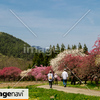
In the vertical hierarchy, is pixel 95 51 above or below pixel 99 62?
above

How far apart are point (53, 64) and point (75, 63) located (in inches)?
543

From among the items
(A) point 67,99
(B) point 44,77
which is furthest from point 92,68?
(B) point 44,77

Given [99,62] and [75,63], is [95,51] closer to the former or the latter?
[99,62]

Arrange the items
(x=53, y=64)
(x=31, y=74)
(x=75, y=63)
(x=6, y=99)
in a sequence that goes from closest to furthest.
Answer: (x=6, y=99)
(x=75, y=63)
(x=53, y=64)
(x=31, y=74)

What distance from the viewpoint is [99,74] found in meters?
24.0

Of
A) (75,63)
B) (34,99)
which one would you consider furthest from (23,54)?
(34,99)

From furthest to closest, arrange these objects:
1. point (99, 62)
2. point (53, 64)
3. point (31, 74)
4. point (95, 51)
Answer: point (31, 74) < point (53, 64) < point (95, 51) < point (99, 62)

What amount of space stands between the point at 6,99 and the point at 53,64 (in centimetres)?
3310

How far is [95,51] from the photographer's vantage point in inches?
929

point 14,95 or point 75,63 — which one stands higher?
point 75,63

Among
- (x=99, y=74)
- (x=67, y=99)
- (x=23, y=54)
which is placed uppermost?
(x=23, y=54)

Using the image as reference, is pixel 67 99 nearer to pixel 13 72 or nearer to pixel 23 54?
pixel 13 72

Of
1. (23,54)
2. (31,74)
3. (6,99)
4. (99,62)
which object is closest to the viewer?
(6,99)

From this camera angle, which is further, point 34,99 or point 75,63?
point 75,63
